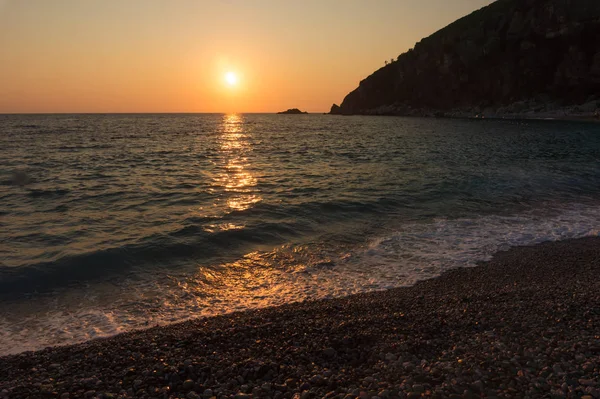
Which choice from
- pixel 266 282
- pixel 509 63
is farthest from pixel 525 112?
pixel 266 282

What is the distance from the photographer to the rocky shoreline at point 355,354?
4918 millimetres

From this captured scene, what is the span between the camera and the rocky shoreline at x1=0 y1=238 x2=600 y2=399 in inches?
194

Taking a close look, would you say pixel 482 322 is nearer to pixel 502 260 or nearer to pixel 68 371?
pixel 502 260

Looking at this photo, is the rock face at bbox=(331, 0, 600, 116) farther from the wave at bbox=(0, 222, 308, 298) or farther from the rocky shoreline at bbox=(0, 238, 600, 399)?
the rocky shoreline at bbox=(0, 238, 600, 399)

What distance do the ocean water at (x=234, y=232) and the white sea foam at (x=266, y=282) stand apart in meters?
0.05

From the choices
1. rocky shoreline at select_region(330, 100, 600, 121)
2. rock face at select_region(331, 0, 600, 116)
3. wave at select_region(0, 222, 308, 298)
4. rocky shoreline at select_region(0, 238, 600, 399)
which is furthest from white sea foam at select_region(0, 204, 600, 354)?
rock face at select_region(331, 0, 600, 116)

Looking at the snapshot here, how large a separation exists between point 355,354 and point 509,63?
142933mm

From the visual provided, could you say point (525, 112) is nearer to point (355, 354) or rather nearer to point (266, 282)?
point (266, 282)

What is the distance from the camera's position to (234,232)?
13.7 metres

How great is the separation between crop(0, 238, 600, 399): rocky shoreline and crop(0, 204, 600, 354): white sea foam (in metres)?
0.85

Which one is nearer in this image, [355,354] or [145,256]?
[355,354]

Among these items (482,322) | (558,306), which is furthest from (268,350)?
(558,306)

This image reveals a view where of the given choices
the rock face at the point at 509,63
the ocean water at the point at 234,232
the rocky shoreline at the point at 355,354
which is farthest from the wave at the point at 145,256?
the rock face at the point at 509,63

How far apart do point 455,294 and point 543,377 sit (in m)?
3.50
